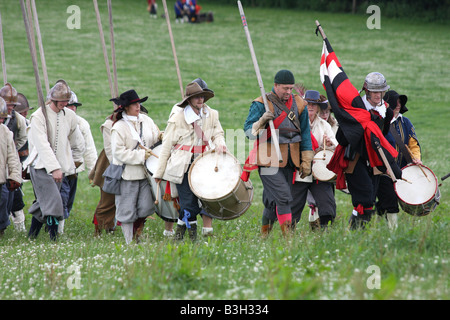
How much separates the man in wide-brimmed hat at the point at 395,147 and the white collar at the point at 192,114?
7.63ft

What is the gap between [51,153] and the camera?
29.7ft

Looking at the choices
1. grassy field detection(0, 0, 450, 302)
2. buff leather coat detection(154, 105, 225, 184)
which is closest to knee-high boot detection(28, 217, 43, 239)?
grassy field detection(0, 0, 450, 302)

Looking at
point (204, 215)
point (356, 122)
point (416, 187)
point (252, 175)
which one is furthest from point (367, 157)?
point (252, 175)

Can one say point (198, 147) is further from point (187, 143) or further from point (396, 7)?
point (396, 7)

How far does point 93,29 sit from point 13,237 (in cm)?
2837

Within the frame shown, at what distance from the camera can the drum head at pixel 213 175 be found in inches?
329

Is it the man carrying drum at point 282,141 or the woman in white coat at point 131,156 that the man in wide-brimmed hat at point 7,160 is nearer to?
the woman in white coat at point 131,156

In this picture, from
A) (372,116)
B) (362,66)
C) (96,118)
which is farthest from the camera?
(362,66)

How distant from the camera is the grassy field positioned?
5.66 m

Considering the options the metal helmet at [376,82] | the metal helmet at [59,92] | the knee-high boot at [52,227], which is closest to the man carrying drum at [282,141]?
the metal helmet at [376,82]

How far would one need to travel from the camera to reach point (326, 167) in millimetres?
8633
